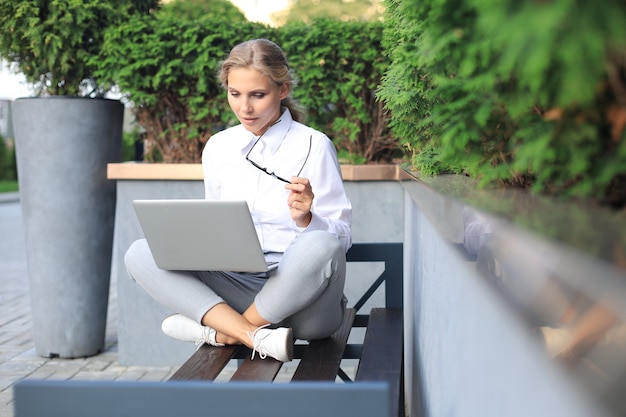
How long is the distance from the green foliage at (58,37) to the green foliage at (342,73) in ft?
3.65

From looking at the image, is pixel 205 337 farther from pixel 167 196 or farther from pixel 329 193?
pixel 167 196

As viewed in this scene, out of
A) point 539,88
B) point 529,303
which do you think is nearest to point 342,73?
point 539,88

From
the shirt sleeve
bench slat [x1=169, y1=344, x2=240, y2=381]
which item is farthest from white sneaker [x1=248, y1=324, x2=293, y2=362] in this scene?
the shirt sleeve

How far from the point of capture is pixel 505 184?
178 cm

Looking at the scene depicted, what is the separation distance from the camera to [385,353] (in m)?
2.98

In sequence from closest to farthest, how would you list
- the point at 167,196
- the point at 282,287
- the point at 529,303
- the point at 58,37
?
the point at 529,303 < the point at 282,287 < the point at 58,37 < the point at 167,196

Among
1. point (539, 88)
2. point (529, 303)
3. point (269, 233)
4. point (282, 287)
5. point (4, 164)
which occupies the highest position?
point (539, 88)

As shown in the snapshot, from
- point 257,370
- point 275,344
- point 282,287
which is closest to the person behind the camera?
point 257,370

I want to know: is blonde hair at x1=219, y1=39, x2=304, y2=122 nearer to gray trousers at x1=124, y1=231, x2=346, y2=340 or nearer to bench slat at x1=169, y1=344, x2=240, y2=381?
gray trousers at x1=124, y1=231, x2=346, y2=340

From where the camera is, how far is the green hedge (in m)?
5.38

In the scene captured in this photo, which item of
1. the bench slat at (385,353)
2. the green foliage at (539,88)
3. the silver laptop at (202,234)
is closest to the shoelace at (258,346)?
the silver laptop at (202,234)

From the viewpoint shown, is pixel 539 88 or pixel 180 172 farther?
pixel 180 172

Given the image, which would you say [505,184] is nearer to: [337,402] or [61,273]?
[337,402]

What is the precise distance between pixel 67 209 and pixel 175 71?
1.08m
